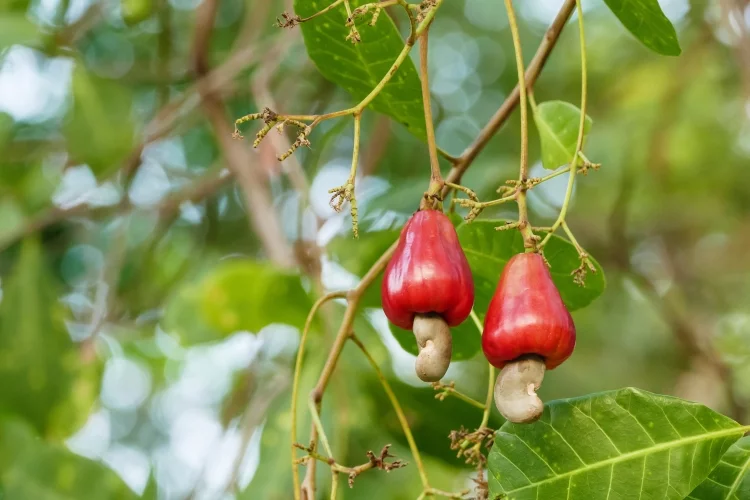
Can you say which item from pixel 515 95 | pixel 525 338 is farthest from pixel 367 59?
pixel 525 338

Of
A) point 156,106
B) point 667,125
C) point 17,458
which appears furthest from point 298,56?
point 17,458

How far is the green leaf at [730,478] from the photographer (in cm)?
69

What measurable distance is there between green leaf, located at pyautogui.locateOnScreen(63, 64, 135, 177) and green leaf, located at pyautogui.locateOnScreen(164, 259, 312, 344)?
469 millimetres

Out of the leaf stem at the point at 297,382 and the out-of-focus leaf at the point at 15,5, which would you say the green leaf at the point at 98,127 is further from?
the leaf stem at the point at 297,382

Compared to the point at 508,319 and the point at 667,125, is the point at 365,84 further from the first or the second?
the point at 667,125

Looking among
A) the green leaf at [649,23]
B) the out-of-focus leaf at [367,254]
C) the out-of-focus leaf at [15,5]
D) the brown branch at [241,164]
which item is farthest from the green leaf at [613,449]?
the out-of-focus leaf at [15,5]

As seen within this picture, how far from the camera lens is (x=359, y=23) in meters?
0.77

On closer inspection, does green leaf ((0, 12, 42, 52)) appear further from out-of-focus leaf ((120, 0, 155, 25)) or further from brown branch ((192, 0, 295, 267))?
out-of-focus leaf ((120, 0, 155, 25))

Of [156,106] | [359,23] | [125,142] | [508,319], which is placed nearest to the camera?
[508,319]

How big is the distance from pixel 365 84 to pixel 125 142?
103cm

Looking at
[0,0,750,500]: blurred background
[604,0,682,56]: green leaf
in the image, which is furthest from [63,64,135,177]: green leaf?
[604,0,682,56]: green leaf

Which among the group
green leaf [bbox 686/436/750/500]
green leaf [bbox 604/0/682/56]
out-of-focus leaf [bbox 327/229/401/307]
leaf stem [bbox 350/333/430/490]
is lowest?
green leaf [bbox 686/436/750/500]

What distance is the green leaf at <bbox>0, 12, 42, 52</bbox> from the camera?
5.17ft

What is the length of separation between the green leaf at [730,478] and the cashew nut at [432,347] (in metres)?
0.27
